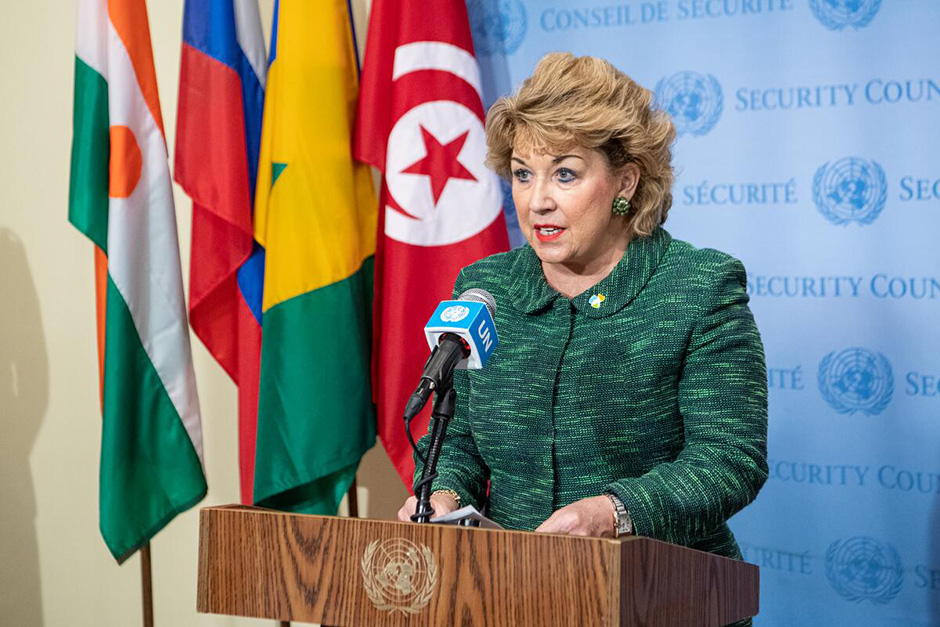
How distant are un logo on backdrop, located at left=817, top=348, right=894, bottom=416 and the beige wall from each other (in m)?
2.04

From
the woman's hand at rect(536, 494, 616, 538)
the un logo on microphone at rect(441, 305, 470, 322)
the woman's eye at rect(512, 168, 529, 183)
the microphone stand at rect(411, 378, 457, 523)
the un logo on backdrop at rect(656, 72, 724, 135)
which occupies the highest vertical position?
the un logo on backdrop at rect(656, 72, 724, 135)

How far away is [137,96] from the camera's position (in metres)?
2.88

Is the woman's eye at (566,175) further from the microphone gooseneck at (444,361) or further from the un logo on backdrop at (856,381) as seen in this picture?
the un logo on backdrop at (856,381)

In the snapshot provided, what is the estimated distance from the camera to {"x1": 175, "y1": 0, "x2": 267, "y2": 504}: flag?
2.88 m

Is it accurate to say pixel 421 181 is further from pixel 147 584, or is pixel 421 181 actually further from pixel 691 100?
pixel 147 584

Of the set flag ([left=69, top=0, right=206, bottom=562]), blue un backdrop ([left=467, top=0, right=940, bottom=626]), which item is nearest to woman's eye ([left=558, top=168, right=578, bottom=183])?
blue un backdrop ([left=467, top=0, right=940, bottom=626])

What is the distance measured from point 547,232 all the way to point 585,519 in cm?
61

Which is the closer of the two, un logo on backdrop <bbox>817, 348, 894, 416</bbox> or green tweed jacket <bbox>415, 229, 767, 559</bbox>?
green tweed jacket <bbox>415, 229, 767, 559</bbox>

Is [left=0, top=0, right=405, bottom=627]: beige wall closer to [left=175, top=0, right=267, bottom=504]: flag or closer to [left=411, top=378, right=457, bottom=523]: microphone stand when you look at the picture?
[left=175, top=0, right=267, bottom=504]: flag

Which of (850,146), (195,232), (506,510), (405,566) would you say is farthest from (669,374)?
(195,232)

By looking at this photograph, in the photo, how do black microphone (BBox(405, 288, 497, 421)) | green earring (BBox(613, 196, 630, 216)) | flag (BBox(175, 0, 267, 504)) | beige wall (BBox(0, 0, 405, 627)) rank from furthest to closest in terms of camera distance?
1. beige wall (BBox(0, 0, 405, 627))
2. flag (BBox(175, 0, 267, 504))
3. green earring (BBox(613, 196, 630, 216))
4. black microphone (BBox(405, 288, 497, 421))

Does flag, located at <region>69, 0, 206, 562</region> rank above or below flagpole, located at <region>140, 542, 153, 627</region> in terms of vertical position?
above

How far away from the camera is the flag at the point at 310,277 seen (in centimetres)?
276

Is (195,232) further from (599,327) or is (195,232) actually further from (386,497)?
(599,327)
